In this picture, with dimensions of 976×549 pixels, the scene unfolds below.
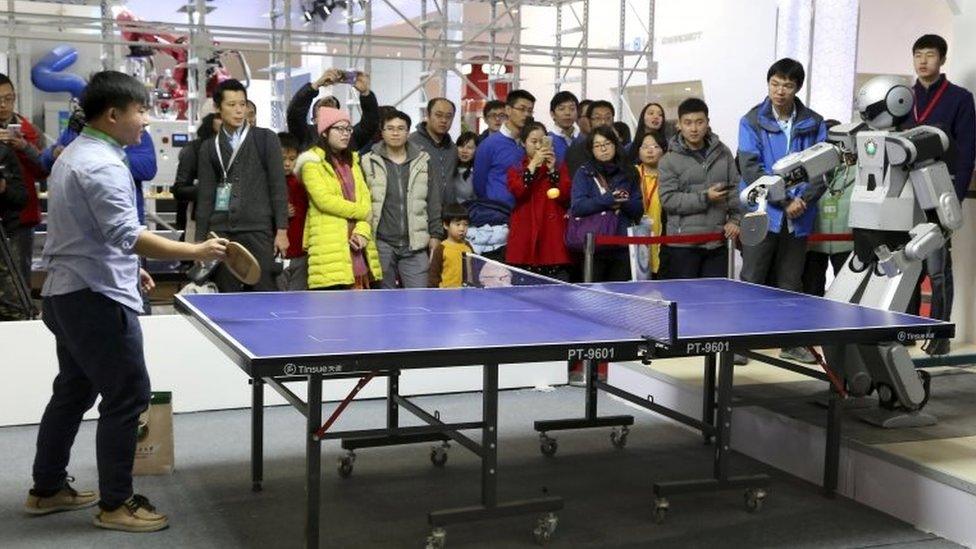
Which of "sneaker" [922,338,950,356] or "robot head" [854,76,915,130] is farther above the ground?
"robot head" [854,76,915,130]

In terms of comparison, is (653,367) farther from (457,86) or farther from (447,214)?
(457,86)

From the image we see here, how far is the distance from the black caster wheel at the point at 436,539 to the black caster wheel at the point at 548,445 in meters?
1.49

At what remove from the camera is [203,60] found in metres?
10.5

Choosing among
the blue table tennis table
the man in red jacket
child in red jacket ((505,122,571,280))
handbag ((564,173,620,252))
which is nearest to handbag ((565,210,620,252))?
handbag ((564,173,620,252))

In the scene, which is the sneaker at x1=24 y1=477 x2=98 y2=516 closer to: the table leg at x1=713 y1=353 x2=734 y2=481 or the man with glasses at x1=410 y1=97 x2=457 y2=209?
the table leg at x1=713 y1=353 x2=734 y2=481

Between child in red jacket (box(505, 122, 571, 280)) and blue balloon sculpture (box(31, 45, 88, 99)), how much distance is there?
5.50 m

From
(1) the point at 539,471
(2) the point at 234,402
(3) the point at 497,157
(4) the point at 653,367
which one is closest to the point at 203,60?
(3) the point at 497,157

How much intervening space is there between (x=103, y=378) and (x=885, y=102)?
3.54m

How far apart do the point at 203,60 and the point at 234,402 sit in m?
5.19

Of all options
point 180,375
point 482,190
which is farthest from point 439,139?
point 180,375

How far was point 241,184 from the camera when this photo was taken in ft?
20.4

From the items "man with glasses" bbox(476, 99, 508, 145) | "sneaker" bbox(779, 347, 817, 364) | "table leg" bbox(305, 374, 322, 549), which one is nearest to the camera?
"table leg" bbox(305, 374, 322, 549)

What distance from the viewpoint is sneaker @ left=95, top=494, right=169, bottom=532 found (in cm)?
420

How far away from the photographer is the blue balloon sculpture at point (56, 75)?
422 inches
